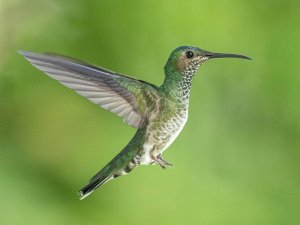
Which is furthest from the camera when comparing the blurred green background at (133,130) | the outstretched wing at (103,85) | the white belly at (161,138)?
the blurred green background at (133,130)

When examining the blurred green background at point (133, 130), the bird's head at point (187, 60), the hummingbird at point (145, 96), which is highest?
the bird's head at point (187, 60)

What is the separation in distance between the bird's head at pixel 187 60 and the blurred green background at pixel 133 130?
237cm

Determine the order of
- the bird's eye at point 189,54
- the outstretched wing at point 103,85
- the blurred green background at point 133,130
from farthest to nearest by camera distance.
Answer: the blurred green background at point 133,130 → the bird's eye at point 189,54 → the outstretched wing at point 103,85

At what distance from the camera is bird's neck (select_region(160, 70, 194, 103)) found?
89.1 inches

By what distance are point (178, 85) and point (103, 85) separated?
27 cm

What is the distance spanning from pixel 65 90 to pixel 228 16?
1.29 m

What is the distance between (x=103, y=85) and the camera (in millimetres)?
2197

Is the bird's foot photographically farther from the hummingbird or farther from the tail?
the tail

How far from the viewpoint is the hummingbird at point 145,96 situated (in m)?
2.10

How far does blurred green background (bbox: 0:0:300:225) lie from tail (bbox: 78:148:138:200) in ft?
7.19

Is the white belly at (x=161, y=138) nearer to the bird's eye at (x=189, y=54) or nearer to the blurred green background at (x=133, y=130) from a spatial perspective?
the bird's eye at (x=189, y=54)

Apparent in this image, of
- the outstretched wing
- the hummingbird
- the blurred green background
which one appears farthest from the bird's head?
the blurred green background

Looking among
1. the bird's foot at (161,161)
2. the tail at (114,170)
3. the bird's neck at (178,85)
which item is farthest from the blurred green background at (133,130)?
the bird's foot at (161,161)

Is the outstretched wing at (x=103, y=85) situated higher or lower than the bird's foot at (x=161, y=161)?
higher
